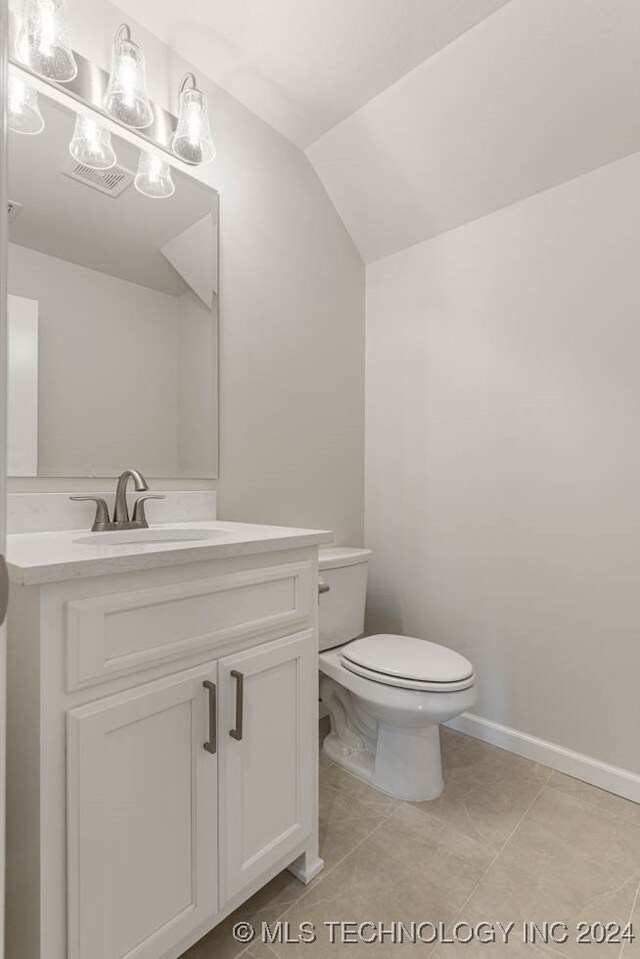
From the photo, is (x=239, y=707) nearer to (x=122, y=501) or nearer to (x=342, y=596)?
(x=122, y=501)

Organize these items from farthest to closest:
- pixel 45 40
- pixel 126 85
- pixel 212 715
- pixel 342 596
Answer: pixel 342 596, pixel 126 85, pixel 45 40, pixel 212 715

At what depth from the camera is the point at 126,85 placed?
1336 millimetres

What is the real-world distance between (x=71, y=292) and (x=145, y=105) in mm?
582

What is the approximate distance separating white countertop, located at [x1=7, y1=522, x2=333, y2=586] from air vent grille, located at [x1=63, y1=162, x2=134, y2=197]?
38.6 inches

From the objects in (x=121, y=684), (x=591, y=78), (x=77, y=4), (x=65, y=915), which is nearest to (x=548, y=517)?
(x=591, y=78)

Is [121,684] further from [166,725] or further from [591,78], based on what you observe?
[591,78]

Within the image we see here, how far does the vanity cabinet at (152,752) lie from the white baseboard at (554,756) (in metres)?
1.01

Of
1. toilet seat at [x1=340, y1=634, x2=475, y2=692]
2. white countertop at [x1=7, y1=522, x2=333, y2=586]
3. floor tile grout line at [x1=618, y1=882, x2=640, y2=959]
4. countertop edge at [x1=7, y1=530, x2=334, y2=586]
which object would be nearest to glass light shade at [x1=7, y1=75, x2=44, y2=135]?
white countertop at [x1=7, y1=522, x2=333, y2=586]

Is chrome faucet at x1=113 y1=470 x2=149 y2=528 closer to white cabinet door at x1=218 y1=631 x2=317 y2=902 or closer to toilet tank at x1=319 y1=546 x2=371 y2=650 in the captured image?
white cabinet door at x1=218 y1=631 x2=317 y2=902

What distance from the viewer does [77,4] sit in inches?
52.0

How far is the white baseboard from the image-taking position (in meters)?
1.59

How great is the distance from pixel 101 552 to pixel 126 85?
51.4 inches

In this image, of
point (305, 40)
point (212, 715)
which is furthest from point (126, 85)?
point (212, 715)

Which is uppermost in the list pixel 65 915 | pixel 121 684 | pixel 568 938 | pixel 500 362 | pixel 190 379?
pixel 500 362
